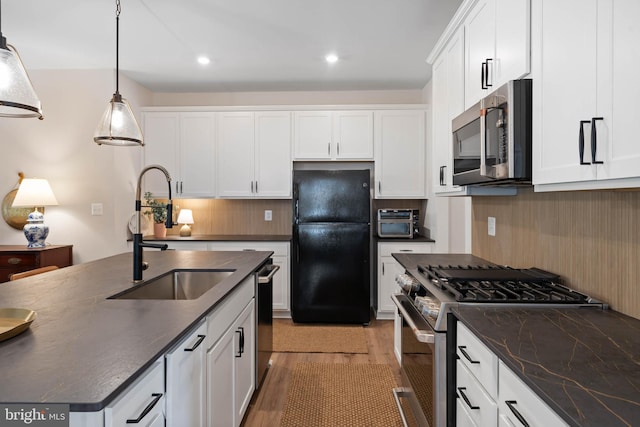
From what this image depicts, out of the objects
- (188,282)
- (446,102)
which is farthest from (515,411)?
(446,102)

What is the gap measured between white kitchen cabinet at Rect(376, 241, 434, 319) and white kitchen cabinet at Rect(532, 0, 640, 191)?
8.35ft

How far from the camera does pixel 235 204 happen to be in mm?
4582

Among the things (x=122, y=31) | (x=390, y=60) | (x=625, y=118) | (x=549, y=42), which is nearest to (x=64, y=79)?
(x=122, y=31)

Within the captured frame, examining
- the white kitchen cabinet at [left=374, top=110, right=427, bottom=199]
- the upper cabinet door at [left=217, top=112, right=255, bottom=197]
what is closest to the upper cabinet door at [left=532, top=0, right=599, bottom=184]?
the white kitchen cabinet at [left=374, top=110, right=427, bottom=199]

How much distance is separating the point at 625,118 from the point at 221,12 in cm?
256

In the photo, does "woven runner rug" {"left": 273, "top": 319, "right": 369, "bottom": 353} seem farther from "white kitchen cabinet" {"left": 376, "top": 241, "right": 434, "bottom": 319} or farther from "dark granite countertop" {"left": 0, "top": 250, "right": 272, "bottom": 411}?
"dark granite countertop" {"left": 0, "top": 250, "right": 272, "bottom": 411}

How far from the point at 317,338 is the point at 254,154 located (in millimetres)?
2087

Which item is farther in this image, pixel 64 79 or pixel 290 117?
pixel 290 117

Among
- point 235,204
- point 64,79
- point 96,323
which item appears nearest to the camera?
point 96,323

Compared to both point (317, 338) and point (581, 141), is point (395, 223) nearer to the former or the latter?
point (317, 338)

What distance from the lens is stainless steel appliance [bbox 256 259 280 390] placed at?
7.92ft

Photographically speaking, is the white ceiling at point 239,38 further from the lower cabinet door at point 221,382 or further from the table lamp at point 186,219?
the lower cabinet door at point 221,382

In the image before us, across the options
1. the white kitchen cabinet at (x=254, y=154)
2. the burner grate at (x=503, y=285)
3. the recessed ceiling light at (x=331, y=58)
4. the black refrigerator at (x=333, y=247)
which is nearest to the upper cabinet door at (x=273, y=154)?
the white kitchen cabinet at (x=254, y=154)

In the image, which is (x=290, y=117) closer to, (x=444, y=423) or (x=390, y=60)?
(x=390, y=60)
